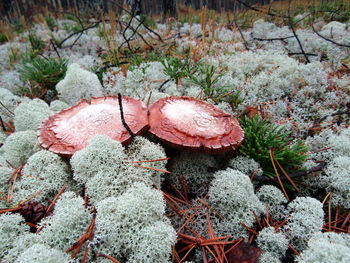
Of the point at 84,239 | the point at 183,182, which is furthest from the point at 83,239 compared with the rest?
the point at 183,182

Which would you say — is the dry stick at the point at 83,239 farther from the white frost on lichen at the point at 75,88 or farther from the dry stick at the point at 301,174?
the white frost on lichen at the point at 75,88

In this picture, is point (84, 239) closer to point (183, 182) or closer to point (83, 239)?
point (83, 239)

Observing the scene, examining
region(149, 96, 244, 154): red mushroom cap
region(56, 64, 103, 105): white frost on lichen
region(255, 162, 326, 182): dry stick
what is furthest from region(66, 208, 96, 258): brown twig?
region(56, 64, 103, 105): white frost on lichen

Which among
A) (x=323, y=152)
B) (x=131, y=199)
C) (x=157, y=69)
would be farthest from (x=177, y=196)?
(x=157, y=69)

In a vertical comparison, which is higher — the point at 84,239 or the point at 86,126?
the point at 86,126

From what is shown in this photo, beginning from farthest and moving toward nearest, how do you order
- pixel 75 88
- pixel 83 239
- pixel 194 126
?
1. pixel 75 88
2. pixel 194 126
3. pixel 83 239

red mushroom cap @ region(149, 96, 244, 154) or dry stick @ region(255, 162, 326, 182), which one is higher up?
red mushroom cap @ region(149, 96, 244, 154)

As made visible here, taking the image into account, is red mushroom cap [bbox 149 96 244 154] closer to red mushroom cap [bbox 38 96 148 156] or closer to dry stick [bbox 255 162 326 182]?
red mushroom cap [bbox 38 96 148 156]
